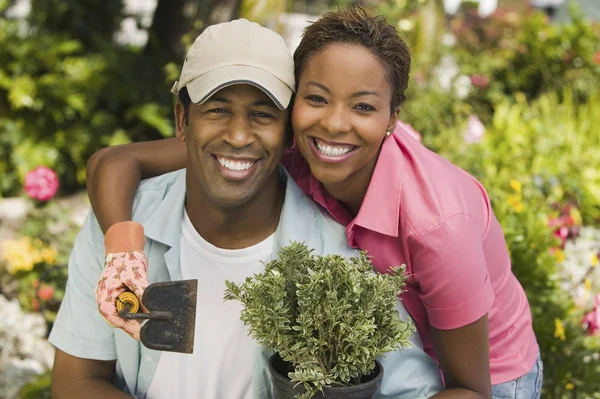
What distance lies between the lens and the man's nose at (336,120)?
2090 mm

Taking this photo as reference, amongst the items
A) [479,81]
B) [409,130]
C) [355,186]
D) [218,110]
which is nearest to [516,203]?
[409,130]

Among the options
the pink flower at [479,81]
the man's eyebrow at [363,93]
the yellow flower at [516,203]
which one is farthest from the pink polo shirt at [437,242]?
the pink flower at [479,81]

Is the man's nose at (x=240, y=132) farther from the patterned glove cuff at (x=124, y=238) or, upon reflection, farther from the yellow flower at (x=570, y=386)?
the yellow flower at (x=570, y=386)

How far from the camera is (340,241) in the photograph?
2.33 metres

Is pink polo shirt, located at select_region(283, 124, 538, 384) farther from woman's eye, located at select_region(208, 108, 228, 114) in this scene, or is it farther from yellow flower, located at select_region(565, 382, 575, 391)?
yellow flower, located at select_region(565, 382, 575, 391)

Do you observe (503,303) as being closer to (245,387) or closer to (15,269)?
(245,387)

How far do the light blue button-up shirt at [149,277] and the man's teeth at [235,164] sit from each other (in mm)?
227

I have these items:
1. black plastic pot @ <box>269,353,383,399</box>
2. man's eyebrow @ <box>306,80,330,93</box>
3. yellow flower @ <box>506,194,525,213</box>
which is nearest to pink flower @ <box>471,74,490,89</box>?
yellow flower @ <box>506,194,525,213</box>

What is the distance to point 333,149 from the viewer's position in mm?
2160

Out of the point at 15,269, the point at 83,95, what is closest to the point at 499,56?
the point at 83,95

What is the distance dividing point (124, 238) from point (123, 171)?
1.22 feet

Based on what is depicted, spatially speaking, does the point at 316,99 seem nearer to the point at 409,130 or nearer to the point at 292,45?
the point at 409,130

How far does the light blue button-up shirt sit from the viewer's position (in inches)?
89.5

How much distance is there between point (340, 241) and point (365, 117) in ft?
1.38
